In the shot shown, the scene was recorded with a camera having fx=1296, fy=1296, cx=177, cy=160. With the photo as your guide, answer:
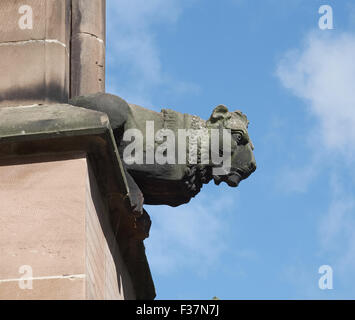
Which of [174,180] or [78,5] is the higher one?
[78,5]

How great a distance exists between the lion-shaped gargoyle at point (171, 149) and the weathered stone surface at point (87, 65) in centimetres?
105

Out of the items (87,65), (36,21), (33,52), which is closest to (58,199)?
(33,52)

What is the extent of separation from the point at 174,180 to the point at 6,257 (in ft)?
5.27

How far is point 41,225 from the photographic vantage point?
7418 millimetres

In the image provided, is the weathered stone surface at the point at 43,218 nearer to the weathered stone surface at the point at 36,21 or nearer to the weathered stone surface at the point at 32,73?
the weathered stone surface at the point at 32,73

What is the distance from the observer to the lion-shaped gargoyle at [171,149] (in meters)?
8.37

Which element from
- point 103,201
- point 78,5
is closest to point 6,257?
point 103,201

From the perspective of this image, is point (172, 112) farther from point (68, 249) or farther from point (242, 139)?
point (68, 249)

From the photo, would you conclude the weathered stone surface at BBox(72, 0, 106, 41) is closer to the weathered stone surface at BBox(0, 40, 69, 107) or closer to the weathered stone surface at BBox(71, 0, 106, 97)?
the weathered stone surface at BBox(71, 0, 106, 97)

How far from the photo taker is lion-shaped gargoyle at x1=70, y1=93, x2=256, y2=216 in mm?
8367

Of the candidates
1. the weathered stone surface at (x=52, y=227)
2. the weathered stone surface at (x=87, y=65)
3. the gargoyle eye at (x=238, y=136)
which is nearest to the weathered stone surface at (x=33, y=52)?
the weathered stone surface at (x=52, y=227)
